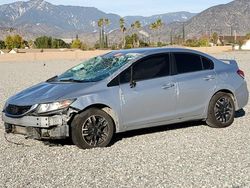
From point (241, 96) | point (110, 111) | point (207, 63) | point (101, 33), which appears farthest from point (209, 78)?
point (101, 33)

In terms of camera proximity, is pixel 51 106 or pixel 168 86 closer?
pixel 51 106

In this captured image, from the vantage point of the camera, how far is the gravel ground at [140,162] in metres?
5.98

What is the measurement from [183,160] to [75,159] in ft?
5.20

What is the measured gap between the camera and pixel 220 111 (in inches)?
368

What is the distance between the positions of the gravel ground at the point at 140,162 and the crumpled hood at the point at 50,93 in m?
0.81

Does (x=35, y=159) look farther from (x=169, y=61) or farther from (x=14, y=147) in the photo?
(x=169, y=61)

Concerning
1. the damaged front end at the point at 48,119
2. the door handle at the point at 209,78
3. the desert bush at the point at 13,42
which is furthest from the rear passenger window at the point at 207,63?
the desert bush at the point at 13,42

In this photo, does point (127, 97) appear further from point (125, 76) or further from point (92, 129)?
point (92, 129)

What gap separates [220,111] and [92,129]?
2.88 meters

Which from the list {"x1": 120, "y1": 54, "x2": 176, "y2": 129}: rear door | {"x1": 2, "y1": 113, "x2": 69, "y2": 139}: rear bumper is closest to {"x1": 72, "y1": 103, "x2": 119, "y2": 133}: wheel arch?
{"x1": 120, "y1": 54, "x2": 176, "y2": 129}: rear door

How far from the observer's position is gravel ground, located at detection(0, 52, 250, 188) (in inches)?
Answer: 235

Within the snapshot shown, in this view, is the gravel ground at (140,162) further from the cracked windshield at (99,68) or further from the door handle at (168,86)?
the cracked windshield at (99,68)

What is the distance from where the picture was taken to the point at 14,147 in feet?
26.8

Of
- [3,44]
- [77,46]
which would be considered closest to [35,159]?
[77,46]
